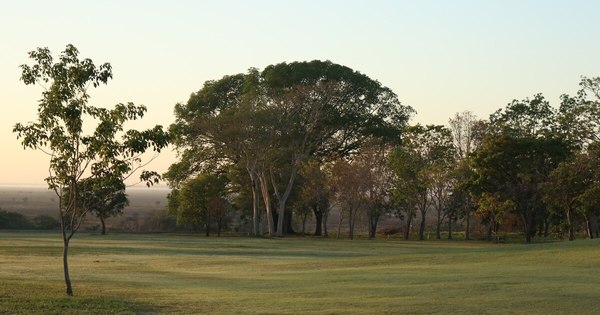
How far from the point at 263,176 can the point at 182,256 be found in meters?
39.8

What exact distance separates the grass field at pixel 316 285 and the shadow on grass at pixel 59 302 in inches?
1.2

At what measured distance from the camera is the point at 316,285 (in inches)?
1208

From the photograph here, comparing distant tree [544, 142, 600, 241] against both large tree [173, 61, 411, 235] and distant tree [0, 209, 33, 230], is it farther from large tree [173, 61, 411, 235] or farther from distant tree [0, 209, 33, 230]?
distant tree [0, 209, 33, 230]

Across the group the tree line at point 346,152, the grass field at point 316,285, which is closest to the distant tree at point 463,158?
the tree line at point 346,152

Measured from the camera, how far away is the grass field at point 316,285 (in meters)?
23.4

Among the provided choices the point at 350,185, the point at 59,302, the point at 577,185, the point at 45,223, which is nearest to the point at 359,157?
the point at 350,185

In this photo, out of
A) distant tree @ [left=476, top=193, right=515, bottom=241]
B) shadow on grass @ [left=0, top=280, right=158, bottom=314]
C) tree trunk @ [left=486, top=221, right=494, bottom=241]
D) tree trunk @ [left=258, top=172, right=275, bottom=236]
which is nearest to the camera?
shadow on grass @ [left=0, top=280, right=158, bottom=314]

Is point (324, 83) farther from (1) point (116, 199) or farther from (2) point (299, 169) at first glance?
(1) point (116, 199)

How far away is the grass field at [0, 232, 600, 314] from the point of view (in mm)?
23422

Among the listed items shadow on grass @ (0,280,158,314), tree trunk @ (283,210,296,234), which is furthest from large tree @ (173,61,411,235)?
shadow on grass @ (0,280,158,314)

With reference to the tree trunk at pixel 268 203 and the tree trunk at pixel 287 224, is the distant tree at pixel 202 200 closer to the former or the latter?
the tree trunk at pixel 268 203

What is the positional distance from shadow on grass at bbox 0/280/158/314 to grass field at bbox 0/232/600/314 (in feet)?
0.10

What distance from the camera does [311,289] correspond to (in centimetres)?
2900

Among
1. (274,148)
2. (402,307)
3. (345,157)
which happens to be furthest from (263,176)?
(402,307)
